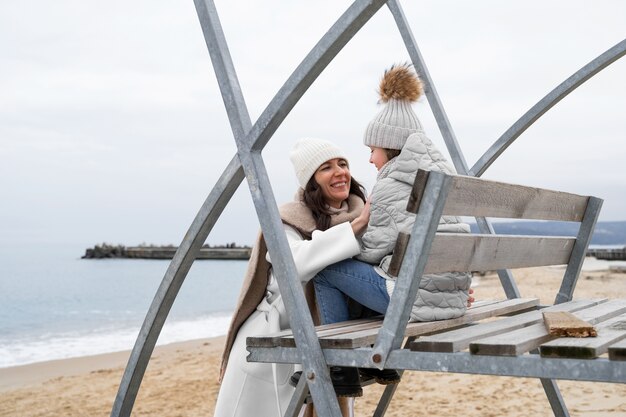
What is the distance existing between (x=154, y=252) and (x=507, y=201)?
213ft

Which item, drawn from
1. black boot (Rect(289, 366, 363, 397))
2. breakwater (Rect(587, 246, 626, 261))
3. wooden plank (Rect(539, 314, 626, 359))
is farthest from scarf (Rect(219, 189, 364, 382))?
breakwater (Rect(587, 246, 626, 261))

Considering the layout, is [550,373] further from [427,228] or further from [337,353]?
[337,353]

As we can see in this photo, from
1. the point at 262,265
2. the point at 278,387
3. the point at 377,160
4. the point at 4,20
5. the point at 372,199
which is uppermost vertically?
the point at 4,20

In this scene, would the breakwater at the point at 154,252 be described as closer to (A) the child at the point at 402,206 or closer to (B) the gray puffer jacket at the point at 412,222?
(A) the child at the point at 402,206

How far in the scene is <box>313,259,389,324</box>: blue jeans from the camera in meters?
2.53

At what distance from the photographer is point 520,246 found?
2533 mm

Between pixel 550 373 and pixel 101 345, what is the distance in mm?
14465

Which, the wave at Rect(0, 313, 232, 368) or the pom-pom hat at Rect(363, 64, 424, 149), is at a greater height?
the pom-pom hat at Rect(363, 64, 424, 149)

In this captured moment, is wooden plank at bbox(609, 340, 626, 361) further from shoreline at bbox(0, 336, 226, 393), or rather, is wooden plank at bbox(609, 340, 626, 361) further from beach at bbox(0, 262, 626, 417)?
shoreline at bbox(0, 336, 226, 393)

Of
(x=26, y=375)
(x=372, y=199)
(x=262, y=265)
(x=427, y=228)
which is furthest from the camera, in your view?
(x=26, y=375)

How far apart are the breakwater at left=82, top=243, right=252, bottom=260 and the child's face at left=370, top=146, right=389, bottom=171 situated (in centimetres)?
5752

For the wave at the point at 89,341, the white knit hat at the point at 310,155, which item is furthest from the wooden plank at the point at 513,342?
the wave at the point at 89,341

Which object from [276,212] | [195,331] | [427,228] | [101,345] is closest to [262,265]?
[276,212]

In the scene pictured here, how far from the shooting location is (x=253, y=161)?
81.7 inches
